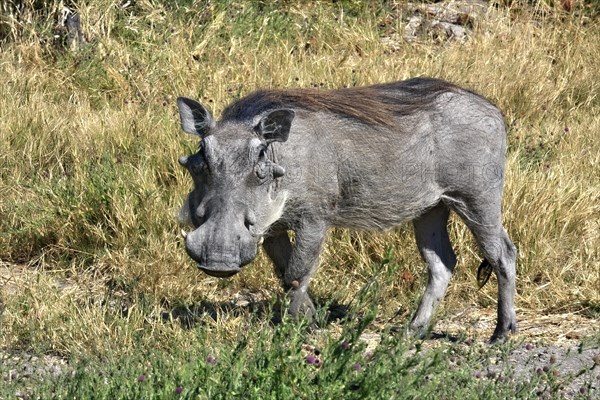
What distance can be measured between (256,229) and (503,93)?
357 centimetres

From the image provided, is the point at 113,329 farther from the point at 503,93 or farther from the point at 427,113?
the point at 503,93

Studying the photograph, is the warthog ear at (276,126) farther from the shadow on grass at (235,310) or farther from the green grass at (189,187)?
the shadow on grass at (235,310)

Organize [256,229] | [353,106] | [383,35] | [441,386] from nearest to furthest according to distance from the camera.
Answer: [441,386] < [256,229] < [353,106] < [383,35]

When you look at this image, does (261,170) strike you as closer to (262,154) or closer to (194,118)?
(262,154)

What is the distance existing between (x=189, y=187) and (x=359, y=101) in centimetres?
146

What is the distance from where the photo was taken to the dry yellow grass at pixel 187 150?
624 centimetres

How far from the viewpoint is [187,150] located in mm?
7152

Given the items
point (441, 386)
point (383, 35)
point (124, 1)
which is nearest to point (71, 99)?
point (124, 1)

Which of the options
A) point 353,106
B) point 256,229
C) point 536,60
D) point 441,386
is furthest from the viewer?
point 536,60

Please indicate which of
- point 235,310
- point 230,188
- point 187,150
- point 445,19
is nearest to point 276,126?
point 230,188

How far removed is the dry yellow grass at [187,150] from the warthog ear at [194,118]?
0.83 meters

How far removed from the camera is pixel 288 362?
395cm

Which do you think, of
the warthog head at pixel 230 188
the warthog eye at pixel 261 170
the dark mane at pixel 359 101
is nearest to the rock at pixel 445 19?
the dark mane at pixel 359 101

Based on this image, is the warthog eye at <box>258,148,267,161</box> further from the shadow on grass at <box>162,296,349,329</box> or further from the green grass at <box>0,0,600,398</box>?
the shadow on grass at <box>162,296,349,329</box>
